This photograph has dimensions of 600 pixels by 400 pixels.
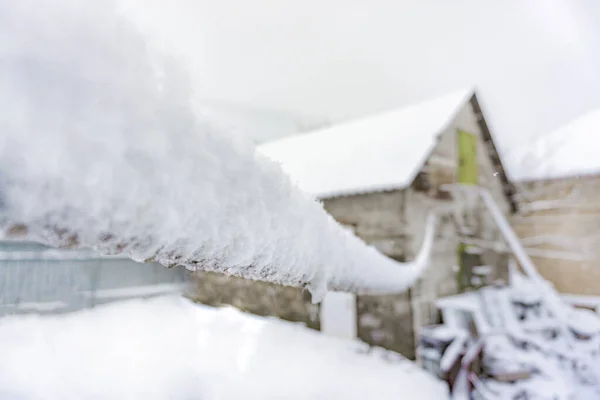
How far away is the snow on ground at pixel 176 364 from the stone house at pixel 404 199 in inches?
38.5

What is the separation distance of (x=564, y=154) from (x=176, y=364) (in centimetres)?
1056

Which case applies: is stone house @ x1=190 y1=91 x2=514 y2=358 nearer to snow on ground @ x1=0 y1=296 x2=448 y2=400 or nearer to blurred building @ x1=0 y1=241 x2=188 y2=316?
A: snow on ground @ x1=0 y1=296 x2=448 y2=400

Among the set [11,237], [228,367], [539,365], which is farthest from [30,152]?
[539,365]

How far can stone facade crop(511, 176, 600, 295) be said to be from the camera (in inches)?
340

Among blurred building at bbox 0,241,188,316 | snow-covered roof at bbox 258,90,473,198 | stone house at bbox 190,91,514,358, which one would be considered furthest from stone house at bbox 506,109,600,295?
blurred building at bbox 0,241,188,316

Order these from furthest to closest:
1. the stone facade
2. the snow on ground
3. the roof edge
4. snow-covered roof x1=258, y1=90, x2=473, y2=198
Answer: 1. the stone facade
2. the roof edge
3. snow-covered roof x1=258, y1=90, x2=473, y2=198
4. the snow on ground

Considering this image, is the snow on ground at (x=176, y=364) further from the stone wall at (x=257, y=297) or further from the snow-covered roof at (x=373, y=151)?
the snow-covered roof at (x=373, y=151)

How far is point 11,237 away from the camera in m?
0.63

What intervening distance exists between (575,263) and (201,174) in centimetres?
1086

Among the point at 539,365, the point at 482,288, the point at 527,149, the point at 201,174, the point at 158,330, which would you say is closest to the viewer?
the point at 201,174

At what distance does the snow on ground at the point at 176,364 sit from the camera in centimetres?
247

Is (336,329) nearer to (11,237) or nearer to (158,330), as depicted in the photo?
(158,330)

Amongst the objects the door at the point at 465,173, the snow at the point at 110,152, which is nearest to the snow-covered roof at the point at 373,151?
the door at the point at 465,173

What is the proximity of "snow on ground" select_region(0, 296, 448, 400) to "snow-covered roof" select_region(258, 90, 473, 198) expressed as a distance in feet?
9.29
